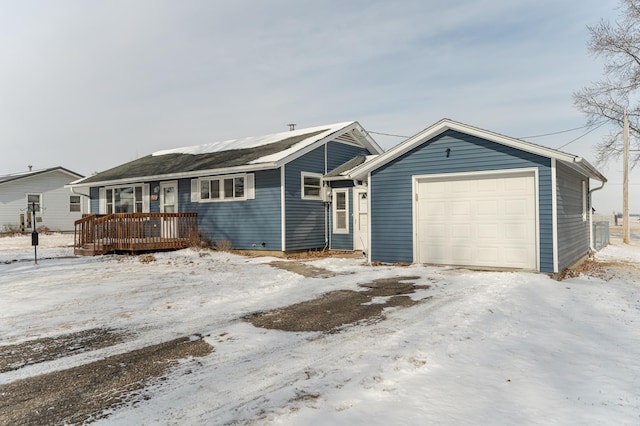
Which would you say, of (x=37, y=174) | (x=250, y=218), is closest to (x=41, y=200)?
(x=37, y=174)

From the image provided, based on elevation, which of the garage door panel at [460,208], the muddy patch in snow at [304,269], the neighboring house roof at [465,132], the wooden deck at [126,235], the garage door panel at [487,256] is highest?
the neighboring house roof at [465,132]

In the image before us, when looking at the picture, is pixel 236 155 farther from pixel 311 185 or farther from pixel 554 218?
pixel 554 218

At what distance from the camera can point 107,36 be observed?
1758cm

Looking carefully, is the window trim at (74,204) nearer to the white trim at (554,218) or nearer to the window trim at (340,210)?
the window trim at (340,210)

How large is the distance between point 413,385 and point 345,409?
82 centimetres

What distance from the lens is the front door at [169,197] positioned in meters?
18.4

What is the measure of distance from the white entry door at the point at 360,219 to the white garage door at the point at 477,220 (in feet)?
13.2

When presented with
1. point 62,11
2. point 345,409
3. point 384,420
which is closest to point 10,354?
point 345,409

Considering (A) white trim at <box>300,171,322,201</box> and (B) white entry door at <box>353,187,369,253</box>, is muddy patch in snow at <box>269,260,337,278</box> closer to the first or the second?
(A) white trim at <box>300,171,322,201</box>

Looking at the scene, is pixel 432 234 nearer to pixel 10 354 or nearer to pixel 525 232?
pixel 525 232

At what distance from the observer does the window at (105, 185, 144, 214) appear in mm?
19938

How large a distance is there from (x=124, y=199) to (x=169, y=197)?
11.4 feet

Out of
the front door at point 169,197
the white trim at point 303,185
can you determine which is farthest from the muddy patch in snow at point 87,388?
the front door at point 169,197

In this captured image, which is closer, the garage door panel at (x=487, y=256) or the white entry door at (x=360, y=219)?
the garage door panel at (x=487, y=256)
